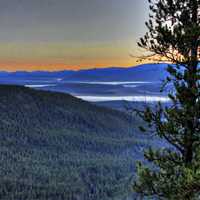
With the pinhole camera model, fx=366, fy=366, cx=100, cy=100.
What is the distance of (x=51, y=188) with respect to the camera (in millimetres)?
82688

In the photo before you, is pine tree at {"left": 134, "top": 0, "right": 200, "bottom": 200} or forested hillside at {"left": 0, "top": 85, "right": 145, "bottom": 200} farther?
forested hillside at {"left": 0, "top": 85, "right": 145, "bottom": 200}

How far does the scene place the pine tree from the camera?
13492mm

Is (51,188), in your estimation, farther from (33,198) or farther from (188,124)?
(188,124)

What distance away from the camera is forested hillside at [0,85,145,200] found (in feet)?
273

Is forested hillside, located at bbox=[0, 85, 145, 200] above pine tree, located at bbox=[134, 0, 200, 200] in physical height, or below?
below

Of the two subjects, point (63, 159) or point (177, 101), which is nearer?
point (177, 101)

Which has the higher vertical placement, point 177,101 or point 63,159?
point 177,101

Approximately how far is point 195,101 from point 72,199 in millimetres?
65751

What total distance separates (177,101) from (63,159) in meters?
116

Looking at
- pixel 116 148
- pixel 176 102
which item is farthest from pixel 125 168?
pixel 176 102

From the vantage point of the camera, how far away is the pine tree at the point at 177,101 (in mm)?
13492

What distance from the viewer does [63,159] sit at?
12756cm

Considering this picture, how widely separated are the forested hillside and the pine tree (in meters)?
61.1

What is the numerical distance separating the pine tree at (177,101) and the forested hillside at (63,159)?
2405 inches
